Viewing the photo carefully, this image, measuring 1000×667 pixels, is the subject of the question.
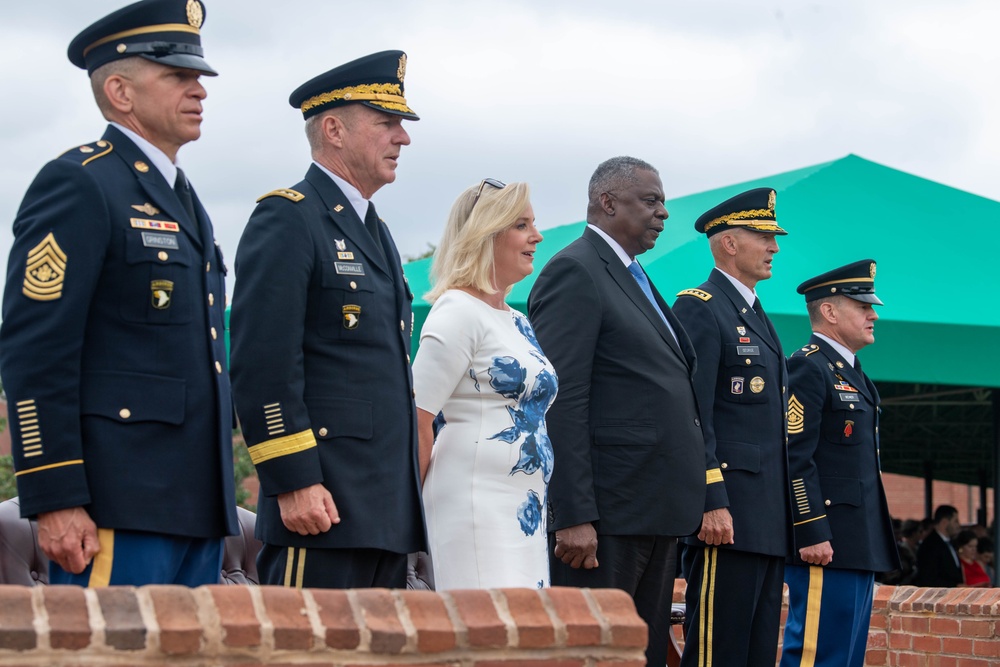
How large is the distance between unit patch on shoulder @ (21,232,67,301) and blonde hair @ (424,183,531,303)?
5.19ft

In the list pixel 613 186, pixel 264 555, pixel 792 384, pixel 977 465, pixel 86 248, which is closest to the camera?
pixel 86 248

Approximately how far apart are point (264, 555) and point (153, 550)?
598 millimetres

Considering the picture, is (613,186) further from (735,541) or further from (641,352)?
(735,541)

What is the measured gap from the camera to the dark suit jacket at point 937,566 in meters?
14.5

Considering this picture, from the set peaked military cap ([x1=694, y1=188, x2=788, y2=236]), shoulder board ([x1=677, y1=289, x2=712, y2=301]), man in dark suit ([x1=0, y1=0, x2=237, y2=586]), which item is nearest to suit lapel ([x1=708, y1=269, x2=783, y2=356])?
shoulder board ([x1=677, y1=289, x2=712, y2=301])

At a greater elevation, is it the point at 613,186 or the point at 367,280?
the point at 613,186

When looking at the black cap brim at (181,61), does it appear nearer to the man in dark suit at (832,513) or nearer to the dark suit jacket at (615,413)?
the dark suit jacket at (615,413)

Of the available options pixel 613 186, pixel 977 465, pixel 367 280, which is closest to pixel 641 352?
pixel 613 186

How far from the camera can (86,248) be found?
124 inches

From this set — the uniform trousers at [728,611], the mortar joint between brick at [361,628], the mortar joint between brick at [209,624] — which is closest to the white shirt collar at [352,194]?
the mortar joint between brick at [361,628]

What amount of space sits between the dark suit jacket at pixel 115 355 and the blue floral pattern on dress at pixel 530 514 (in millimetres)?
1040

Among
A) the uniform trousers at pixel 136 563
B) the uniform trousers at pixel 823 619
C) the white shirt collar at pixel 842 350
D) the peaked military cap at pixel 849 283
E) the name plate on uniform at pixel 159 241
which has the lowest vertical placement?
the uniform trousers at pixel 823 619

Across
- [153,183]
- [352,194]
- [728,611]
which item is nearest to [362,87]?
[352,194]

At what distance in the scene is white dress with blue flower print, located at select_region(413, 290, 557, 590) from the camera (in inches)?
160
